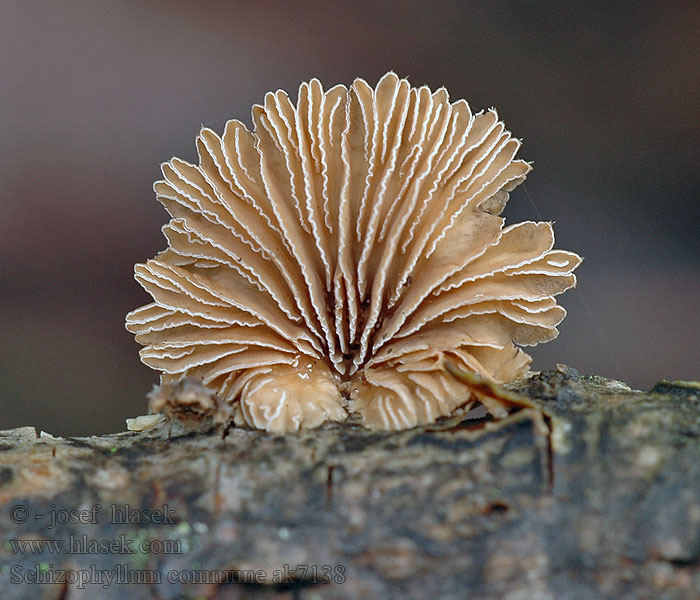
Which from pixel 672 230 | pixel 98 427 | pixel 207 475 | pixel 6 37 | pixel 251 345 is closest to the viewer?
pixel 207 475

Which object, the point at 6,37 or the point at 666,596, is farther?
the point at 6,37

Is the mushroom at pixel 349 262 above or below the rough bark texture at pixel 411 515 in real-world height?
above

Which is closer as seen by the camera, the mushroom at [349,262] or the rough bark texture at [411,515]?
the rough bark texture at [411,515]

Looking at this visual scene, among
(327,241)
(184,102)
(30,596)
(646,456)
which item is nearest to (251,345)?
(327,241)

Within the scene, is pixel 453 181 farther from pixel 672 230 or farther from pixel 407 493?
pixel 672 230
